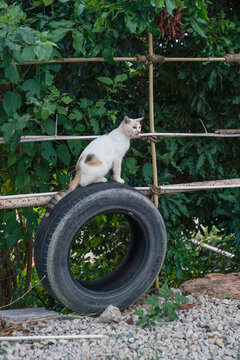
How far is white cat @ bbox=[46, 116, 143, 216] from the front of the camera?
3.27 meters

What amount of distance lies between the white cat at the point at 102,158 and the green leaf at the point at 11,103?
1.71 feet

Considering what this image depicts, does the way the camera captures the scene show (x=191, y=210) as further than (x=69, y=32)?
Yes

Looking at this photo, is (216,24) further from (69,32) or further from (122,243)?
(122,243)

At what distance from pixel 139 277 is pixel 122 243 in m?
1.04

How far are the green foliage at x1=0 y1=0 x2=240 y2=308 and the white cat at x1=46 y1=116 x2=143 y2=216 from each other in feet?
1.07

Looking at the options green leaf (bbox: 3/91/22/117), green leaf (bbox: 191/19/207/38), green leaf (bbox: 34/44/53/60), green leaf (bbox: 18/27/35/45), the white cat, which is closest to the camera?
green leaf (bbox: 34/44/53/60)

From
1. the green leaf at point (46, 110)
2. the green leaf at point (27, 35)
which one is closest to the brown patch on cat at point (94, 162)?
the green leaf at point (46, 110)

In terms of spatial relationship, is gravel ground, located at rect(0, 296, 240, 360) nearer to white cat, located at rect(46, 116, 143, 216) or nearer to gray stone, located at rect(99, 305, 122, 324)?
gray stone, located at rect(99, 305, 122, 324)

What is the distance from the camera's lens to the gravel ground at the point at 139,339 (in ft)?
9.05

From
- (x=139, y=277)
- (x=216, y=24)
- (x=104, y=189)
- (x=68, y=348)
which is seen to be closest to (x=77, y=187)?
(x=104, y=189)

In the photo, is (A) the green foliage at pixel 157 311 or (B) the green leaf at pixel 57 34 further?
(B) the green leaf at pixel 57 34

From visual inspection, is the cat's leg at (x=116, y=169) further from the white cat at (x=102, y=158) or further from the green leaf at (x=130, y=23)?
the green leaf at (x=130, y=23)

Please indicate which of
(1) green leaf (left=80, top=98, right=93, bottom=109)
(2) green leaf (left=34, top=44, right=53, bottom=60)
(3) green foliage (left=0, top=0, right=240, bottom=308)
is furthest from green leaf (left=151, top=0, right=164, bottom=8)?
(1) green leaf (left=80, top=98, right=93, bottom=109)

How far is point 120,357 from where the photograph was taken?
2.71m
